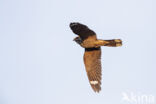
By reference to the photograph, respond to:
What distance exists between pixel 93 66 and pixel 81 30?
1.68 metres

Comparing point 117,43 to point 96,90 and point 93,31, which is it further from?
point 96,90

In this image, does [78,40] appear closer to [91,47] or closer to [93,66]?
[91,47]

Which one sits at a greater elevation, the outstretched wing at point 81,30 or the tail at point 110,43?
the outstretched wing at point 81,30

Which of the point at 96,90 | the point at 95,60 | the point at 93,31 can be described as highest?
the point at 93,31

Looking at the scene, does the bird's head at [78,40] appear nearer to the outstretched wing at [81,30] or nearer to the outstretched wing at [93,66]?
the outstretched wing at [81,30]

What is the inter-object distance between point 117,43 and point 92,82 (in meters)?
1.72

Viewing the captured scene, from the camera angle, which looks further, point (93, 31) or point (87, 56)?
point (87, 56)

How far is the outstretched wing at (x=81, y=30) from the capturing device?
42.2ft

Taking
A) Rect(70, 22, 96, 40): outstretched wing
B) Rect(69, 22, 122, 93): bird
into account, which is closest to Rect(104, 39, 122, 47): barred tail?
Rect(69, 22, 122, 93): bird

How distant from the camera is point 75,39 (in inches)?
542

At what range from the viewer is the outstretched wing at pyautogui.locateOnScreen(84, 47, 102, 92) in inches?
542

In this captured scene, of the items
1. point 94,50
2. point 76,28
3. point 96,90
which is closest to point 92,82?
point 96,90

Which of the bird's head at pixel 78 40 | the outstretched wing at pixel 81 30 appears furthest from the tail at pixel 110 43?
the bird's head at pixel 78 40

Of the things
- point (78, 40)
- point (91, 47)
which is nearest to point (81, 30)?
point (78, 40)
